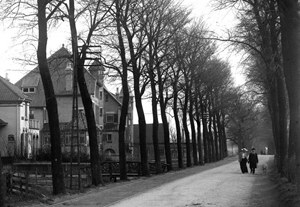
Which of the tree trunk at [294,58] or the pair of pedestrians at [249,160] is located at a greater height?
the tree trunk at [294,58]

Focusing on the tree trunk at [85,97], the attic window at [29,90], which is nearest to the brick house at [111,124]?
the attic window at [29,90]

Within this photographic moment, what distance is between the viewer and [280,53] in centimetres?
2462

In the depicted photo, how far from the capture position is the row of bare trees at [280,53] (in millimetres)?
13711

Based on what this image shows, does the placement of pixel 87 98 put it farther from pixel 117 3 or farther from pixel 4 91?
pixel 4 91

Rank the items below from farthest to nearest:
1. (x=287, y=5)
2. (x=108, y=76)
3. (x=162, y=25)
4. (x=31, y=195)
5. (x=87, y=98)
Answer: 1. (x=162, y=25)
2. (x=108, y=76)
3. (x=87, y=98)
4. (x=31, y=195)
5. (x=287, y=5)

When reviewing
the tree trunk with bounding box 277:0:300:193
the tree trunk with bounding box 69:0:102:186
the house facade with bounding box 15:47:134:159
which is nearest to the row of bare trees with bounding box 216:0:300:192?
the tree trunk with bounding box 277:0:300:193

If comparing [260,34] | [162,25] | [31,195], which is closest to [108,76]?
[162,25]

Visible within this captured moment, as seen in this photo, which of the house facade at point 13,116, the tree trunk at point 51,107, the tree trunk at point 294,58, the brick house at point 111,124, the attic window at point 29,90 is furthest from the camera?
the brick house at point 111,124

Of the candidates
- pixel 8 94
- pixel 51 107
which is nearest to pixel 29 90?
pixel 8 94

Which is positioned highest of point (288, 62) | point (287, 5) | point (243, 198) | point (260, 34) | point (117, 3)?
point (117, 3)

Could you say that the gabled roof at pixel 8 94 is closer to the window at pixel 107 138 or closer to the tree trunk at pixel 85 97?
the window at pixel 107 138

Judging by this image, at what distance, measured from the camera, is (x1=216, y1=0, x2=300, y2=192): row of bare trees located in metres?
13.7

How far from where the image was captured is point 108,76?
3344 cm

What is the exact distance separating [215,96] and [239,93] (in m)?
26.3
